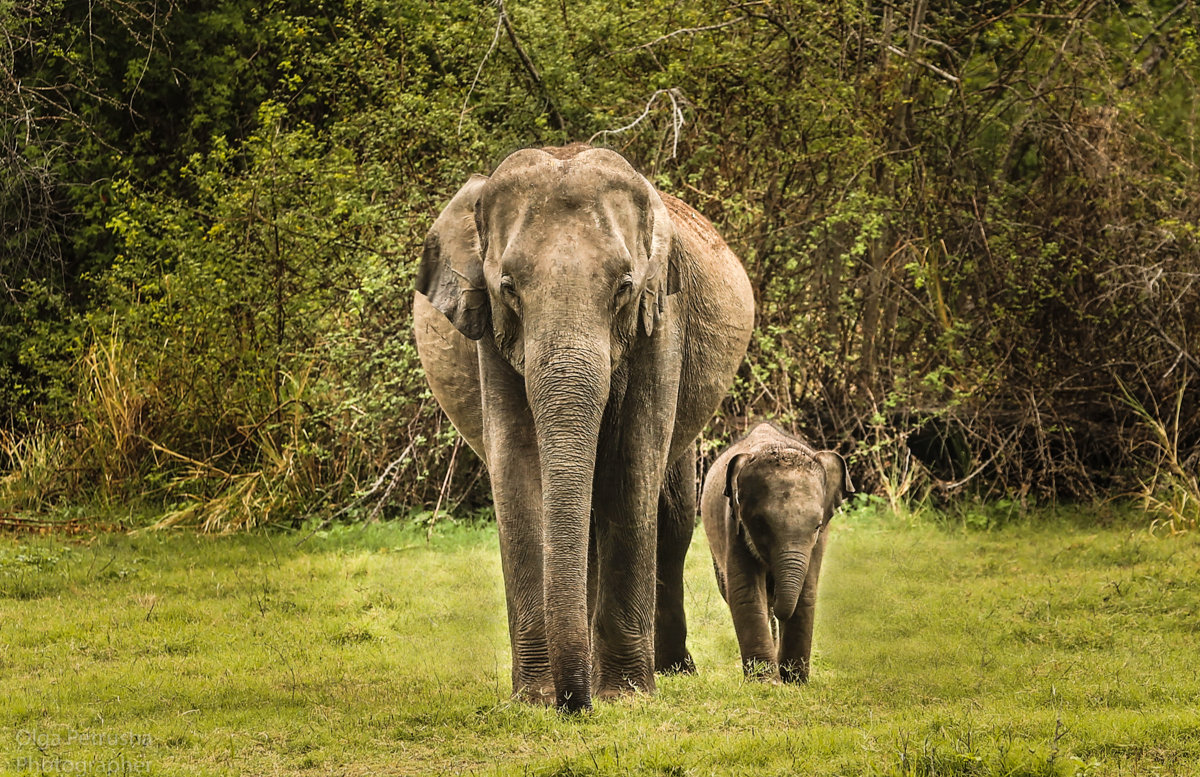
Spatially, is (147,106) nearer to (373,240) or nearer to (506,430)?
(373,240)

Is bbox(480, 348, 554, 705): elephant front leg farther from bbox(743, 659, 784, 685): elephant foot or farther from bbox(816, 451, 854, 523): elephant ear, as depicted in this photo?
bbox(816, 451, 854, 523): elephant ear

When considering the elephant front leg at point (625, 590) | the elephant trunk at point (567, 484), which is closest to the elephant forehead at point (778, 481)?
the elephant front leg at point (625, 590)

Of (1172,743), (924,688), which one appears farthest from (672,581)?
(1172,743)

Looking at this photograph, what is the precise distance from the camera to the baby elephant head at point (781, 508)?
27.8 ft

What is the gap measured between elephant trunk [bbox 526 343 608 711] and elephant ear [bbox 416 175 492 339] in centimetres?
57

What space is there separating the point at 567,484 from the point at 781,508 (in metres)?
2.18

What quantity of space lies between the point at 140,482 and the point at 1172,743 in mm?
11260

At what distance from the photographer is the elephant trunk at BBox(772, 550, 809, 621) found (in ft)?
27.5

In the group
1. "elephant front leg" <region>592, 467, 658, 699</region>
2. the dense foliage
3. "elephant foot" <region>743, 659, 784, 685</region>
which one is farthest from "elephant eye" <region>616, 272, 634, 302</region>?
the dense foliage

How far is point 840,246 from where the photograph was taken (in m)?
15.7

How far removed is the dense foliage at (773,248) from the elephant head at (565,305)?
649 centimetres

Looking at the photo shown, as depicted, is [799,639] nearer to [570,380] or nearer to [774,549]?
[774,549]

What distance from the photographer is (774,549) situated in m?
8.51

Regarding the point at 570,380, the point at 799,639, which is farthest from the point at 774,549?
the point at 570,380
